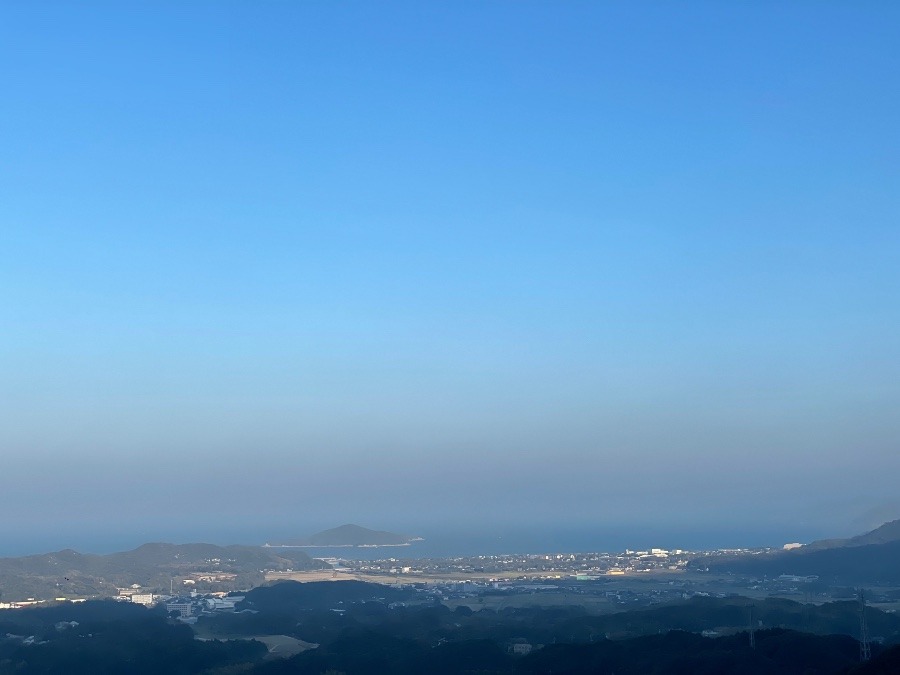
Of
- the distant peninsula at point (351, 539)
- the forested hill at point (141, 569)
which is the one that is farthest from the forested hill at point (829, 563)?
the distant peninsula at point (351, 539)

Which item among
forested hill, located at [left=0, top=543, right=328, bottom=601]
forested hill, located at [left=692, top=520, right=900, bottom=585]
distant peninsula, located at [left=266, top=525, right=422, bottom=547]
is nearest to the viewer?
forested hill, located at [left=0, top=543, right=328, bottom=601]

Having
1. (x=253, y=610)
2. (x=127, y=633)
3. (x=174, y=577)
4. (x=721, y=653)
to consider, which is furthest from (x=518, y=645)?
(x=174, y=577)

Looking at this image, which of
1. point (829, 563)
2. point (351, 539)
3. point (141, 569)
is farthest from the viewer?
point (351, 539)

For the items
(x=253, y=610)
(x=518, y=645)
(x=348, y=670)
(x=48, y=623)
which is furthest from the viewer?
(x=253, y=610)

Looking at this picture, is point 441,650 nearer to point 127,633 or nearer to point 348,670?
point 348,670

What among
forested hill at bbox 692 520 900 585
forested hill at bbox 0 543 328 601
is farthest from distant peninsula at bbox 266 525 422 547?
forested hill at bbox 692 520 900 585

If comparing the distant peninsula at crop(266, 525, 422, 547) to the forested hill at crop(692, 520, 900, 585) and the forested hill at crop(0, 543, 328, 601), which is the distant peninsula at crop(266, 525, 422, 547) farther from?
the forested hill at crop(692, 520, 900, 585)

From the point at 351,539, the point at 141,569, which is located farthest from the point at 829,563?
the point at 351,539

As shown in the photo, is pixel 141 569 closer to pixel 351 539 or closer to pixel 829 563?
pixel 829 563
